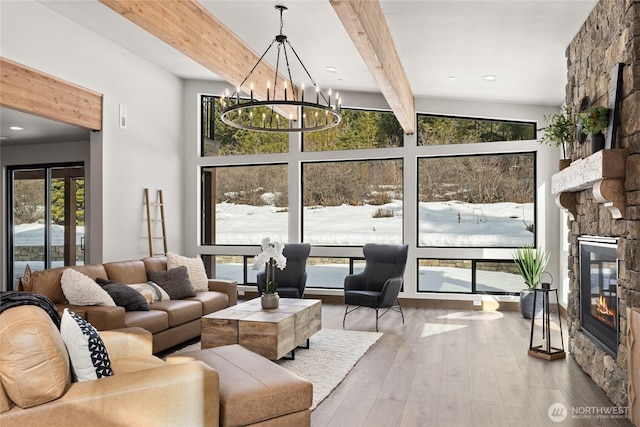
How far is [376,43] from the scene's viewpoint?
4082 millimetres

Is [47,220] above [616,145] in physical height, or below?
below

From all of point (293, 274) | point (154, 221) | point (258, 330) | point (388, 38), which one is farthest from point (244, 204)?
point (388, 38)

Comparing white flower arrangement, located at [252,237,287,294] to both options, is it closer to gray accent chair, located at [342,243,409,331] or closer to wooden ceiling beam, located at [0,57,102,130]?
gray accent chair, located at [342,243,409,331]

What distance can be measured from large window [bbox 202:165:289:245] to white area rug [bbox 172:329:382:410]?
2974 millimetres

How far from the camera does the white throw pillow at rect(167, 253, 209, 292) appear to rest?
6.25 metres

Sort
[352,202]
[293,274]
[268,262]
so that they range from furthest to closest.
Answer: [352,202] → [293,274] → [268,262]

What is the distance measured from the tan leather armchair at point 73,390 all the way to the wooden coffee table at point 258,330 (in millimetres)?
1839

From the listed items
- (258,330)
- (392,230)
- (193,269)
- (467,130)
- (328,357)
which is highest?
(467,130)

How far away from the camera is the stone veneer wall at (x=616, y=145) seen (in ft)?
10.9

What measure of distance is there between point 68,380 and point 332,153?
20.2ft

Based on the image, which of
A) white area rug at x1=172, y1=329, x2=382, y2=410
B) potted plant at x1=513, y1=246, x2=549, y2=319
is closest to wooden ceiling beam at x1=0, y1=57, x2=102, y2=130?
white area rug at x1=172, y1=329, x2=382, y2=410

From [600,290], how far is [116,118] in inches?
237

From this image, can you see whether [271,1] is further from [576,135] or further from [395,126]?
[395,126]

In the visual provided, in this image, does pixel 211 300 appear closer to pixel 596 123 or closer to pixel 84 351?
pixel 84 351
